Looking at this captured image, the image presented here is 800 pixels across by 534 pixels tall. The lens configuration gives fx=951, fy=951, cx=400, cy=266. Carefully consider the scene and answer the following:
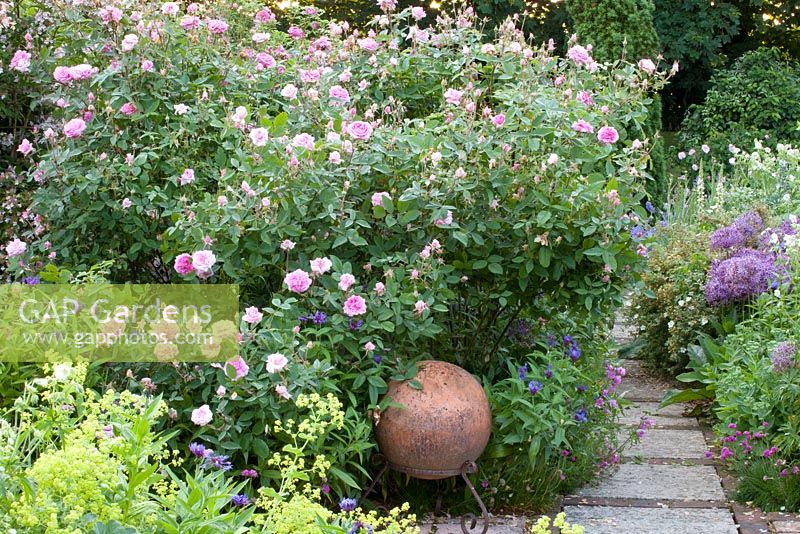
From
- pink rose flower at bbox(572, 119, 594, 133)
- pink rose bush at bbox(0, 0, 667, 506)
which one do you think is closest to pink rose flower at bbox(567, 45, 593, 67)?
pink rose bush at bbox(0, 0, 667, 506)

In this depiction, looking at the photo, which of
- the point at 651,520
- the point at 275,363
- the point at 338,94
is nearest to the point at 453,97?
the point at 338,94

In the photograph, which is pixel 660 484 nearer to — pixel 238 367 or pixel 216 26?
pixel 238 367

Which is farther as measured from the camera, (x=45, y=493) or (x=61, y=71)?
(x=61, y=71)

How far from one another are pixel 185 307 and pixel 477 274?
1109mm

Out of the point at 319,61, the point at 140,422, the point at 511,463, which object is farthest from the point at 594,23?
the point at 140,422

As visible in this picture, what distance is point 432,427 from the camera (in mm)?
3293

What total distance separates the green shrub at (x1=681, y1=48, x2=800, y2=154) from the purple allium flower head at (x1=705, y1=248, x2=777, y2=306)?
15.9 ft

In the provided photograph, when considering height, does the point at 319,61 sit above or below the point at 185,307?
above

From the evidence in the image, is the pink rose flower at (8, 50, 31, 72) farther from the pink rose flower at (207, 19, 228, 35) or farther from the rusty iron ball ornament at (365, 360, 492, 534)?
the rusty iron ball ornament at (365, 360, 492, 534)

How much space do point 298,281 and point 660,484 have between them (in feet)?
5.85

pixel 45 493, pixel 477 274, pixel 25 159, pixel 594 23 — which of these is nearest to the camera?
pixel 45 493

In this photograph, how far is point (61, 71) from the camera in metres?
3.69

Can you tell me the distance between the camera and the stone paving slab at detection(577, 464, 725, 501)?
12.3 ft

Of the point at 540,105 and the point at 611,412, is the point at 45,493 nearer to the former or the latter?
the point at 540,105
